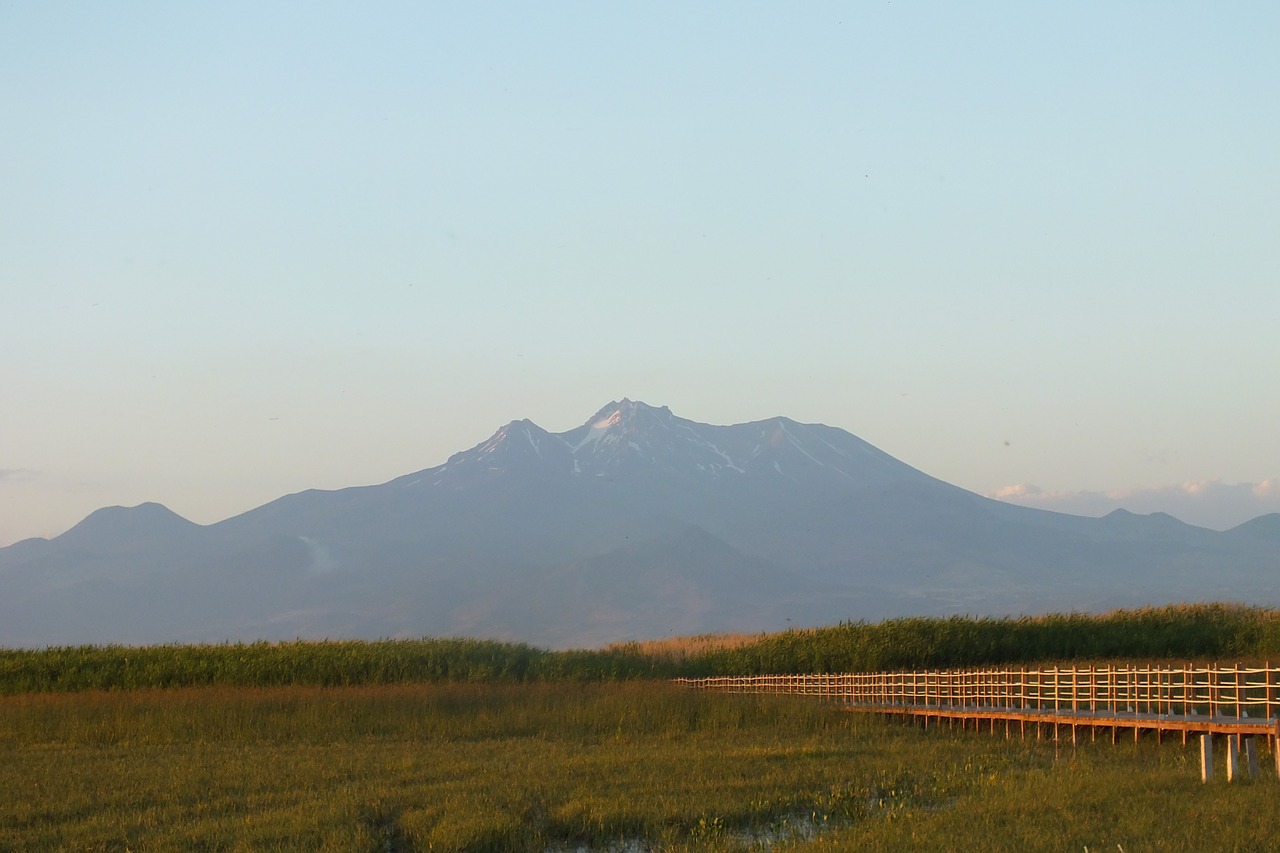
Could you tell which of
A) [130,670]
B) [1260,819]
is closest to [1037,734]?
[1260,819]

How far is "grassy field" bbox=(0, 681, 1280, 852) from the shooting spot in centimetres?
1725

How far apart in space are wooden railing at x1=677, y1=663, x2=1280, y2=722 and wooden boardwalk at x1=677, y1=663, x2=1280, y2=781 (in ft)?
0.12

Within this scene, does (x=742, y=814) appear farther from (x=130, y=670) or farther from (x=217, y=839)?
(x=130, y=670)

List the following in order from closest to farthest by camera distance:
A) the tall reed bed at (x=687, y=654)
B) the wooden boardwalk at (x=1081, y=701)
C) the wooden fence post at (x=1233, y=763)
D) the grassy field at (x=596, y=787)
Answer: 1. the grassy field at (x=596, y=787)
2. the wooden fence post at (x=1233, y=763)
3. the wooden boardwalk at (x=1081, y=701)
4. the tall reed bed at (x=687, y=654)

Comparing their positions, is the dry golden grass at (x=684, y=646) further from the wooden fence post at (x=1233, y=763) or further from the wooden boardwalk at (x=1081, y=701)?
the wooden fence post at (x=1233, y=763)

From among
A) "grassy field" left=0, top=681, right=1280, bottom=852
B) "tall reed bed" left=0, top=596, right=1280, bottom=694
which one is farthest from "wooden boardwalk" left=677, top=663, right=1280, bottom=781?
"tall reed bed" left=0, top=596, right=1280, bottom=694

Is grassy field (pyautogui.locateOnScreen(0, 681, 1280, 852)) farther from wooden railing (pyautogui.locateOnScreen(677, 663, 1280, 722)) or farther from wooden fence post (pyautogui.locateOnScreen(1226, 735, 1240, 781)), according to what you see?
wooden railing (pyautogui.locateOnScreen(677, 663, 1280, 722))

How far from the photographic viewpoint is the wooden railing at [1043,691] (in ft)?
96.7

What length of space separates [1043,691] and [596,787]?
1962 centimetres

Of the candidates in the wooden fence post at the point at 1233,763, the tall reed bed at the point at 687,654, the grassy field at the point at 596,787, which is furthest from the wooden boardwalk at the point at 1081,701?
the tall reed bed at the point at 687,654

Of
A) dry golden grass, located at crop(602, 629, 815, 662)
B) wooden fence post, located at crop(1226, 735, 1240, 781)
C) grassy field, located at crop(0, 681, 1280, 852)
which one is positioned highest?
wooden fence post, located at crop(1226, 735, 1240, 781)

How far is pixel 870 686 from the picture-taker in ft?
135

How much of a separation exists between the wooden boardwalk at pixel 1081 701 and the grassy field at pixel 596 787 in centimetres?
92

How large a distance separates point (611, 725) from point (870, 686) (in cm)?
1051
